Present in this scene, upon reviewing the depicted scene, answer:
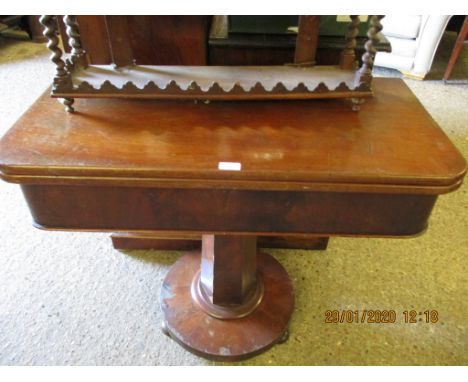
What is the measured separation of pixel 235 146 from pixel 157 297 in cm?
71

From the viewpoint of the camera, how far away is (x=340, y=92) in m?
0.67

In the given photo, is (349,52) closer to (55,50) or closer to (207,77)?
(207,77)

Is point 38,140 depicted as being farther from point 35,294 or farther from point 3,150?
point 35,294

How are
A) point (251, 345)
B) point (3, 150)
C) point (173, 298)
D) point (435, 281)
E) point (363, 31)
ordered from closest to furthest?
1. point (3, 150)
2. point (363, 31)
3. point (251, 345)
4. point (173, 298)
5. point (435, 281)

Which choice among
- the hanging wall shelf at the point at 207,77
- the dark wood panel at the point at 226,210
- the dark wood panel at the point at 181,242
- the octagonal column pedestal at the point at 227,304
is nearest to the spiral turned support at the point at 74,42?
the hanging wall shelf at the point at 207,77

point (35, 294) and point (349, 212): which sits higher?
point (349, 212)

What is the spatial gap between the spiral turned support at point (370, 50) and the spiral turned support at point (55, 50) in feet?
1.68

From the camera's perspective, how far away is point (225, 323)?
104 cm

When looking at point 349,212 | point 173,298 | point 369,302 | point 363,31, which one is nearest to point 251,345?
point 173,298

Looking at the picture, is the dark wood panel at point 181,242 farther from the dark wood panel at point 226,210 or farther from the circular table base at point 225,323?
the dark wood panel at point 226,210

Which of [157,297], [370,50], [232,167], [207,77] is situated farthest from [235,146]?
[157,297]

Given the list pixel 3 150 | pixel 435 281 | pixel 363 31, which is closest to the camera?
pixel 3 150

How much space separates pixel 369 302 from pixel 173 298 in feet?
1.94
